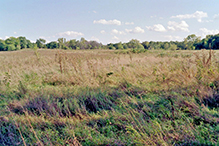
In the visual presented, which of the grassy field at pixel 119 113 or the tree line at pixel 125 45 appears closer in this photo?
the grassy field at pixel 119 113

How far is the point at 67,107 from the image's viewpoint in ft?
10.5

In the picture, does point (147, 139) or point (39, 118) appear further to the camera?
point (39, 118)

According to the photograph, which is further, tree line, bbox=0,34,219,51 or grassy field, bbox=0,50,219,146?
tree line, bbox=0,34,219,51

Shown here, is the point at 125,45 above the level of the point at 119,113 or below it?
above

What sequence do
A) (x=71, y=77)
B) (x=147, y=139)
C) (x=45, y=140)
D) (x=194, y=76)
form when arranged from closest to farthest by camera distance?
(x=147, y=139), (x=45, y=140), (x=194, y=76), (x=71, y=77)

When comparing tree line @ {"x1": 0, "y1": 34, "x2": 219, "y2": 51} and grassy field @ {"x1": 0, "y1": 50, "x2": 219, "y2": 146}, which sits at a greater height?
tree line @ {"x1": 0, "y1": 34, "x2": 219, "y2": 51}

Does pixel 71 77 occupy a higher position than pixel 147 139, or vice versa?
pixel 71 77

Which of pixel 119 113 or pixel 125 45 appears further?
pixel 125 45

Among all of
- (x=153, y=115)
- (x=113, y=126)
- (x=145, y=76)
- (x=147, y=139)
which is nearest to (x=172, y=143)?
(x=147, y=139)

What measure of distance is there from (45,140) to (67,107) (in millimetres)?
979

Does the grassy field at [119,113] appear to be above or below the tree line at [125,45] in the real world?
below

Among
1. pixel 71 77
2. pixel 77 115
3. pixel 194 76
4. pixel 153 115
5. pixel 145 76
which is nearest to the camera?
pixel 153 115

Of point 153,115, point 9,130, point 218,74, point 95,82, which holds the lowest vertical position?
point 9,130

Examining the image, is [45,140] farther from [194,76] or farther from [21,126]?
[194,76]
